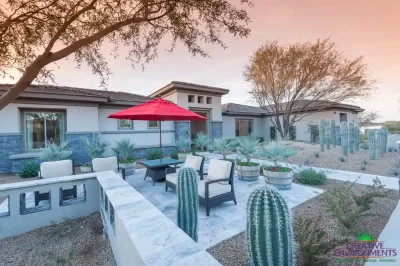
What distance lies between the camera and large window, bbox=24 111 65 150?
9089mm

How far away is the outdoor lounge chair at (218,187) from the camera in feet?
13.1

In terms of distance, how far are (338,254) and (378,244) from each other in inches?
29.4

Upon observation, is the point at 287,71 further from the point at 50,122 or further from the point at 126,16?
the point at 50,122

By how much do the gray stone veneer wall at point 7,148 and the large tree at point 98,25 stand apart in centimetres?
485

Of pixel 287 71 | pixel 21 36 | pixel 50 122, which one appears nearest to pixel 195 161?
pixel 21 36

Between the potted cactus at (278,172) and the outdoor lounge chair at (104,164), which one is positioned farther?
the outdoor lounge chair at (104,164)

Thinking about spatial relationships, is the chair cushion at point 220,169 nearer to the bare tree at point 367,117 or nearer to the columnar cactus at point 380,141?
the columnar cactus at point 380,141

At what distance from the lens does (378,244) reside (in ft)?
9.22

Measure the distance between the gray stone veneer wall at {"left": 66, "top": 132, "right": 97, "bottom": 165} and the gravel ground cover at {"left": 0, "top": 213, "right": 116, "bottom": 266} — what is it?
7063 mm

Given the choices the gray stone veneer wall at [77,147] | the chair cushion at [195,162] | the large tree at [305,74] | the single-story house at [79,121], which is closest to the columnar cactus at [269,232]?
the chair cushion at [195,162]

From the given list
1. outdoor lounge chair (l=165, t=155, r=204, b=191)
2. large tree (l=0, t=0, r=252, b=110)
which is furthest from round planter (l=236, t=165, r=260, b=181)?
large tree (l=0, t=0, r=252, b=110)

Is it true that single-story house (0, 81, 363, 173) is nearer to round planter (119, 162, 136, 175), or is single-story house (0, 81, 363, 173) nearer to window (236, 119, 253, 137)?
round planter (119, 162, 136, 175)

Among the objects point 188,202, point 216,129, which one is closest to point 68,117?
point 188,202

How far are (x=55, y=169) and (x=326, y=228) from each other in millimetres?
6278
